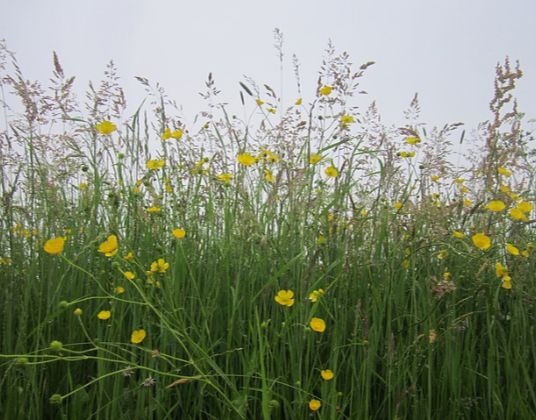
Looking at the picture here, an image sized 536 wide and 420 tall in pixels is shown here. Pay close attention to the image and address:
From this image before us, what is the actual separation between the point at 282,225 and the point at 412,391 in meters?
0.65

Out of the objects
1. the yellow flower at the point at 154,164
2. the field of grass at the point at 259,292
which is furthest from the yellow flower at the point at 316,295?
the yellow flower at the point at 154,164

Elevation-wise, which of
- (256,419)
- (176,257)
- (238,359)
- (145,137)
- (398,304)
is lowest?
(256,419)

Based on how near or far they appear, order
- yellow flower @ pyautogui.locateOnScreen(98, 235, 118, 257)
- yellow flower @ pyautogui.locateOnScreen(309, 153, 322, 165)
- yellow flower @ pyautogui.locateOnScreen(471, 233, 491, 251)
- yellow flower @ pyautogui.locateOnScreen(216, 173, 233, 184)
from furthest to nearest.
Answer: yellow flower @ pyautogui.locateOnScreen(216, 173, 233, 184) < yellow flower @ pyautogui.locateOnScreen(309, 153, 322, 165) < yellow flower @ pyautogui.locateOnScreen(471, 233, 491, 251) < yellow flower @ pyautogui.locateOnScreen(98, 235, 118, 257)

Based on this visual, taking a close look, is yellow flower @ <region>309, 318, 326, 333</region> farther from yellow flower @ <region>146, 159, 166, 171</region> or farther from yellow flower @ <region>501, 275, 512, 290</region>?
yellow flower @ <region>146, 159, 166, 171</region>

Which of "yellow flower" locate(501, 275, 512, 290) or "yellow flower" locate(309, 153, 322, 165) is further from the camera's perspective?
"yellow flower" locate(309, 153, 322, 165)

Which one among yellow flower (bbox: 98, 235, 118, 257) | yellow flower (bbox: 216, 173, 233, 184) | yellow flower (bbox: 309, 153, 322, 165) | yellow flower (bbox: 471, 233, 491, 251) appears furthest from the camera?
yellow flower (bbox: 216, 173, 233, 184)

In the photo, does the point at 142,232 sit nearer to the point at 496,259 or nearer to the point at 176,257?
the point at 176,257

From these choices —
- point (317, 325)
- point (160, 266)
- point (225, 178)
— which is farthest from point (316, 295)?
point (225, 178)

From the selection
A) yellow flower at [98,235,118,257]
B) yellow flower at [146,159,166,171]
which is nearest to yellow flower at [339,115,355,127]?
yellow flower at [146,159,166,171]

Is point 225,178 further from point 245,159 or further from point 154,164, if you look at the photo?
point 154,164

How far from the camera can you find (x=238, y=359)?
1391mm

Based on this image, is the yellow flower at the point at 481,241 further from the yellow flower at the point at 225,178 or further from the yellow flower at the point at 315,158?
the yellow flower at the point at 225,178

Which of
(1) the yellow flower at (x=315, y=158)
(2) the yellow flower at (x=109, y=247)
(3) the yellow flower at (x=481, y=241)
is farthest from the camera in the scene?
(1) the yellow flower at (x=315, y=158)

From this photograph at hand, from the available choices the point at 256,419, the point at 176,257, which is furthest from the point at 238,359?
the point at 176,257
